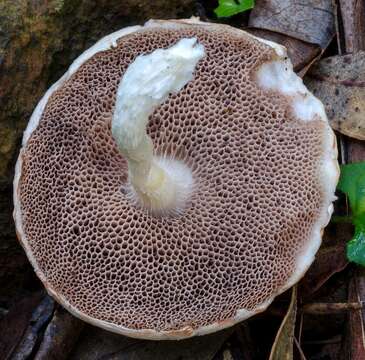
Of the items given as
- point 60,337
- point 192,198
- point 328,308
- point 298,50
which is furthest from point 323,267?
point 60,337

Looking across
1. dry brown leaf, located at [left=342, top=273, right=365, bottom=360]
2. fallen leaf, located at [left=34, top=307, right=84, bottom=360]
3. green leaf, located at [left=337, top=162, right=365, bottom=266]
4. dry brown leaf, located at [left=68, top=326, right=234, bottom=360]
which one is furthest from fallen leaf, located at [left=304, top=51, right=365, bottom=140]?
fallen leaf, located at [left=34, top=307, right=84, bottom=360]

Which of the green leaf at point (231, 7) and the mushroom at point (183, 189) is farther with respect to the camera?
the green leaf at point (231, 7)

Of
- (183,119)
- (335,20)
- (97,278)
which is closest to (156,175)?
(183,119)

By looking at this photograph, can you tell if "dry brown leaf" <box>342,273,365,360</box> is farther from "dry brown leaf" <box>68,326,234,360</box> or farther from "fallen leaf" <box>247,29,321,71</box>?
"fallen leaf" <box>247,29,321,71</box>

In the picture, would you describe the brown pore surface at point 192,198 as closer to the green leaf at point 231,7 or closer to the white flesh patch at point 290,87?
the white flesh patch at point 290,87

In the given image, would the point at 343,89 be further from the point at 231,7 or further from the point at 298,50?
the point at 231,7

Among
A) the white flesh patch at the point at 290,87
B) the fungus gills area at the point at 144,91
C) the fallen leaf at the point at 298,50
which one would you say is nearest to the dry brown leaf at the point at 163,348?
the fungus gills area at the point at 144,91
